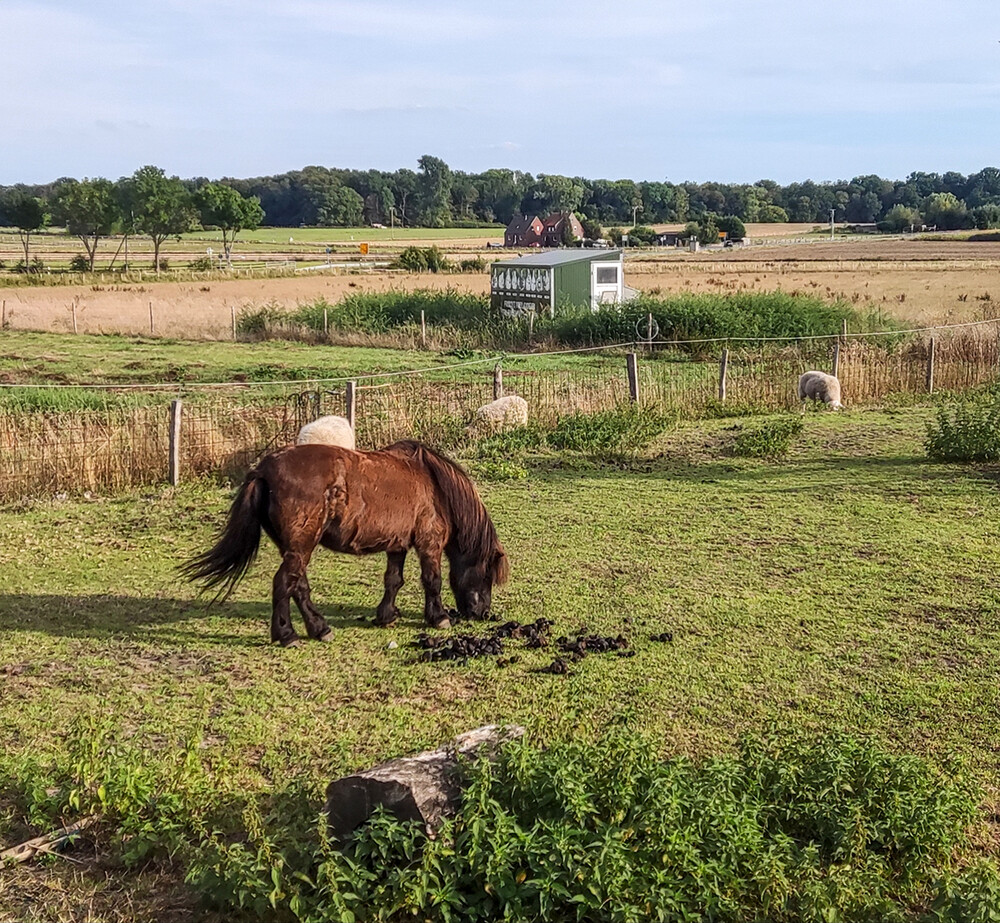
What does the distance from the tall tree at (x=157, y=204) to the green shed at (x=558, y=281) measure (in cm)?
3547

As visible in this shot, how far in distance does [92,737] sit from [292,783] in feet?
3.46

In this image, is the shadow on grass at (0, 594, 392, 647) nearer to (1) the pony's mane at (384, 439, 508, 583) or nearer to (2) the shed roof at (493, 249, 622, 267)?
(1) the pony's mane at (384, 439, 508, 583)

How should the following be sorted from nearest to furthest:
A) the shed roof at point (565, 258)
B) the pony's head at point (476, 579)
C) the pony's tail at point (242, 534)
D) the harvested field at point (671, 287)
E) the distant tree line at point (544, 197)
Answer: the pony's tail at point (242, 534) → the pony's head at point (476, 579) → the shed roof at point (565, 258) → the harvested field at point (671, 287) → the distant tree line at point (544, 197)

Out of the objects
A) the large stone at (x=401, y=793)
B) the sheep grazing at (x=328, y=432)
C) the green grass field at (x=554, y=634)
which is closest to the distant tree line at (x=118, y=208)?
the sheep grazing at (x=328, y=432)

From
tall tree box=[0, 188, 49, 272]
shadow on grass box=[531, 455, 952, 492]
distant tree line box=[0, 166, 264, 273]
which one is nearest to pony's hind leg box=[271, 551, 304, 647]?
shadow on grass box=[531, 455, 952, 492]

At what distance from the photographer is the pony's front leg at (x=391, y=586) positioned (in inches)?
262

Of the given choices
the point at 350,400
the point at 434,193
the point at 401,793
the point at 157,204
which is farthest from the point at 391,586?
the point at 434,193

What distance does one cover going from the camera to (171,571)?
792 centimetres

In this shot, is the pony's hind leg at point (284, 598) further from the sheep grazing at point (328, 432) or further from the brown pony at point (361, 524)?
A: the sheep grazing at point (328, 432)

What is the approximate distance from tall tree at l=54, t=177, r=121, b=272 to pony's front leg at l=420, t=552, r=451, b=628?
5711 centimetres

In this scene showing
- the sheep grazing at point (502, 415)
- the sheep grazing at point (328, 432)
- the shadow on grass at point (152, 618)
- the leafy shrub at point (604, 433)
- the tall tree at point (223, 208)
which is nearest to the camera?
the shadow on grass at point (152, 618)

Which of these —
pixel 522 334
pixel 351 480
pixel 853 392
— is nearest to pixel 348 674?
pixel 351 480

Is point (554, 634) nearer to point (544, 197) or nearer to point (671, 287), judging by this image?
point (671, 287)

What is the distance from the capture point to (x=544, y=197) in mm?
135250
